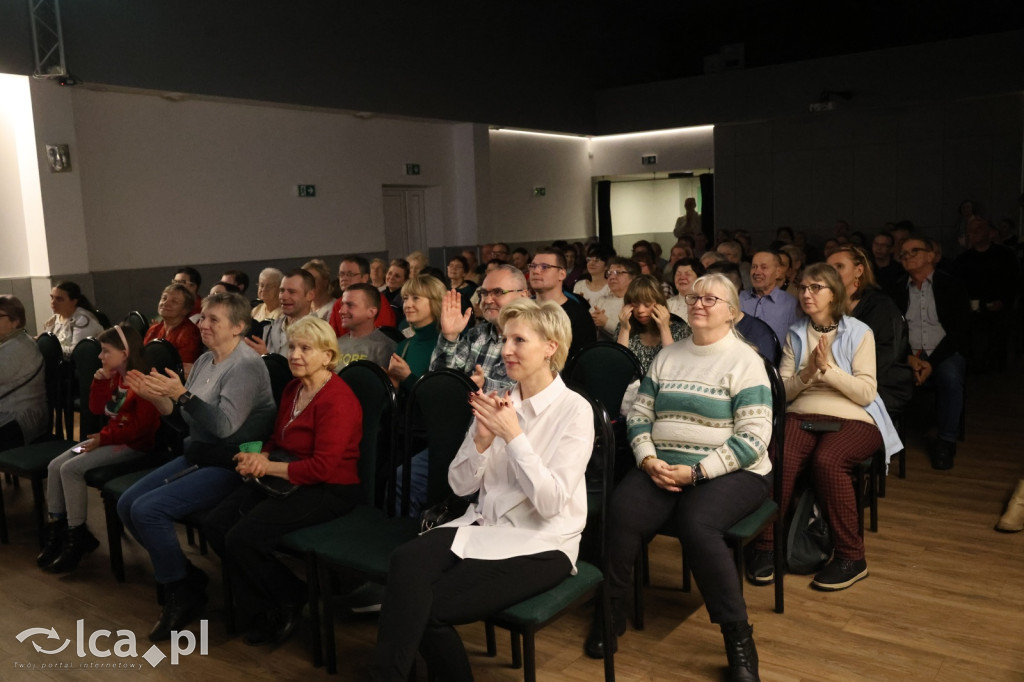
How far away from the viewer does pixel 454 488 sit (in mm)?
2584

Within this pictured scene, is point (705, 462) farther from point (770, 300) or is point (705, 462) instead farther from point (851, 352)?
point (770, 300)

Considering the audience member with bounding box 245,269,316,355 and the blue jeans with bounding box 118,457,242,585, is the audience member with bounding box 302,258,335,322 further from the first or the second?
the blue jeans with bounding box 118,457,242,585

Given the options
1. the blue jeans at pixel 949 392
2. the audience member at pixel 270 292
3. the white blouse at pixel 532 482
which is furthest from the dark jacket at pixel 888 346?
the audience member at pixel 270 292

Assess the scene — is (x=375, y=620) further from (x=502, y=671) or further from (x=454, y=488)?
(x=454, y=488)

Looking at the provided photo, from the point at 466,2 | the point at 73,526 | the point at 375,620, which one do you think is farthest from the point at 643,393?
the point at 466,2

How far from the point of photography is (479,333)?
140 inches

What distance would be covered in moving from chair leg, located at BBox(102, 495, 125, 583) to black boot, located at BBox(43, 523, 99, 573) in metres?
0.27

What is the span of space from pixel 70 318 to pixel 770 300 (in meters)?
4.64

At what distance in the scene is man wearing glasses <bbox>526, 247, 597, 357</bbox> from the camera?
13.9ft

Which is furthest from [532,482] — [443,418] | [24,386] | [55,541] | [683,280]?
[24,386]

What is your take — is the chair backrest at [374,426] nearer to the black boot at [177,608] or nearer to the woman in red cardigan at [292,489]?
the woman in red cardigan at [292,489]

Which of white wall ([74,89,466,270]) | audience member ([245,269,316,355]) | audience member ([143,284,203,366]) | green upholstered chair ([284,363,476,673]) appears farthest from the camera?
white wall ([74,89,466,270])

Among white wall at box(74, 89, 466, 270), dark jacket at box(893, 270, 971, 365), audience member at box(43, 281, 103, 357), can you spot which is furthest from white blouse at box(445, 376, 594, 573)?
white wall at box(74, 89, 466, 270)

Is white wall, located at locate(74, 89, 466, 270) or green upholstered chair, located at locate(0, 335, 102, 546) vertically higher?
white wall, located at locate(74, 89, 466, 270)
